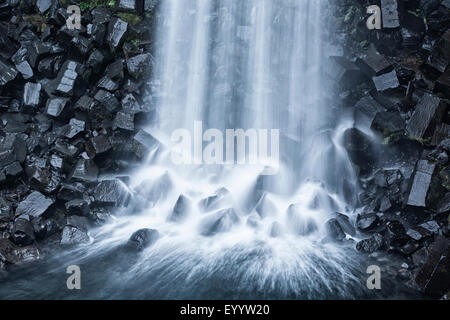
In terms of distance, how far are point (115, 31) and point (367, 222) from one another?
9.71 m

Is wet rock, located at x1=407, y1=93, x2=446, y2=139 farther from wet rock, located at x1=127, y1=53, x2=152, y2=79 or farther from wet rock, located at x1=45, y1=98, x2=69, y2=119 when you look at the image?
wet rock, located at x1=45, y1=98, x2=69, y2=119

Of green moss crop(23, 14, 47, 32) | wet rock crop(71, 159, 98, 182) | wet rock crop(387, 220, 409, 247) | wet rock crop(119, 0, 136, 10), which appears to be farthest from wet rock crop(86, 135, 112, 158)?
wet rock crop(387, 220, 409, 247)

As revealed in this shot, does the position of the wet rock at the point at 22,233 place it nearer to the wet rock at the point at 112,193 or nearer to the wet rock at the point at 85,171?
the wet rock at the point at 112,193

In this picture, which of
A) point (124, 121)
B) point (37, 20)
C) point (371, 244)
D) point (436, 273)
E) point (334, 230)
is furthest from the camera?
point (37, 20)

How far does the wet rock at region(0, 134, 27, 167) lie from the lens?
8680 mm

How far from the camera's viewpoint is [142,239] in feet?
24.8

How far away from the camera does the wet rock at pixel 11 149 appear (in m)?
8.68

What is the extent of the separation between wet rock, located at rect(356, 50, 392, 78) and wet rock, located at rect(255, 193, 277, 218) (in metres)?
5.12

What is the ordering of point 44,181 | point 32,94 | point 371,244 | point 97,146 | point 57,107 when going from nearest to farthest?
1. point 371,244
2. point 44,181
3. point 97,146
4. point 57,107
5. point 32,94

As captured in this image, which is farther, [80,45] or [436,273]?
[80,45]

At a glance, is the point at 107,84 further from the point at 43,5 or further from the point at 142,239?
the point at 142,239

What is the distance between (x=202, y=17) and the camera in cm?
1146

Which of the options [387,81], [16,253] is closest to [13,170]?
[16,253]

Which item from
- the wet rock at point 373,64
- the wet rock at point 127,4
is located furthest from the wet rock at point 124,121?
the wet rock at point 373,64
